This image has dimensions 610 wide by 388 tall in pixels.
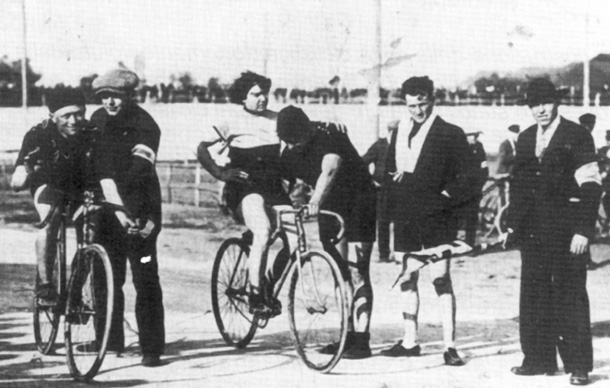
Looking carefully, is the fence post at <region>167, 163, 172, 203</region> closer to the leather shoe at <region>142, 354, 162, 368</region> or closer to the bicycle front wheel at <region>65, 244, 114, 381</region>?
the bicycle front wheel at <region>65, 244, 114, 381</region>

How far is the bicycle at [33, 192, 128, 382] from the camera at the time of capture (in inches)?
171

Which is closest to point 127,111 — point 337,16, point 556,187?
point 337,16

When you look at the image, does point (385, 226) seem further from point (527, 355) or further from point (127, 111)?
point (127, 111)

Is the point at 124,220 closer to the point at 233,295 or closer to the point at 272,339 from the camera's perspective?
the point at 233,295

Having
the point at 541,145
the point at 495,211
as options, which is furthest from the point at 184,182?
the point at 495,211

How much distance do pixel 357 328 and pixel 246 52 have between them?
1.85 metres

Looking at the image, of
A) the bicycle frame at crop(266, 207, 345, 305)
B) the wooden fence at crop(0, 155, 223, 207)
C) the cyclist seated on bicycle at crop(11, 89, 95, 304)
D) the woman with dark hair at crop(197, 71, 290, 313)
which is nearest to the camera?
the bicycle frame at crop(266, 207, 345, 305)

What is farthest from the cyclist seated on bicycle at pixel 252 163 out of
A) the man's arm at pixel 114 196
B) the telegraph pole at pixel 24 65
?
the telegraph pole at pixel 24 65

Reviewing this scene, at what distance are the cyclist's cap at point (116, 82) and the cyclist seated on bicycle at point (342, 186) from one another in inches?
33.8

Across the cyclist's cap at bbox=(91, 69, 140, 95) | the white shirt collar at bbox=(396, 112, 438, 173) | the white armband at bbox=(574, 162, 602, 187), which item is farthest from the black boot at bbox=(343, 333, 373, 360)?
the cyclist's cap at bbox=(91, 69, 140, 95)

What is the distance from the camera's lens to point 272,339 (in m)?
5.08

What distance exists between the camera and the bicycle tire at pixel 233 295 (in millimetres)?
5012

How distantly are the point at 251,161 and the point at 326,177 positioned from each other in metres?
0.52

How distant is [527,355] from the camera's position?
474 centimetres
